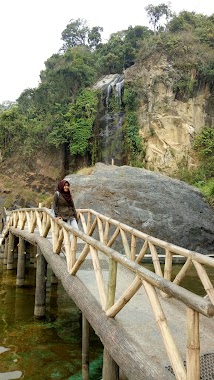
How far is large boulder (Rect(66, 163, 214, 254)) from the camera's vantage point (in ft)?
47.3

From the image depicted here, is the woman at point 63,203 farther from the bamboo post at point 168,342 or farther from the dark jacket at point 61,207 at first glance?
the bamboo post at point 168,342

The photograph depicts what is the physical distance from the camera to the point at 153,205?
48.8 ft

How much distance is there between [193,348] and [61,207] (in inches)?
202

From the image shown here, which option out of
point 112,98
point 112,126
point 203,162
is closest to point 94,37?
point 112,98

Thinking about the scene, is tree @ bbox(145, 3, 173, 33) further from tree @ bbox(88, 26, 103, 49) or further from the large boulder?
the large boulder

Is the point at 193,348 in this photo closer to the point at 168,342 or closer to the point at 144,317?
the point at 168,342

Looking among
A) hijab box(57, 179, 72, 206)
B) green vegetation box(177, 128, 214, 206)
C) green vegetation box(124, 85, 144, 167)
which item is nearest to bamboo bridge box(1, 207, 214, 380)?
hijab box(57, 179, 72, 206)

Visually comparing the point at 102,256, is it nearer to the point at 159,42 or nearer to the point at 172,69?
the point at 172,69

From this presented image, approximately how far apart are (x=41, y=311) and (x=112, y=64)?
2743 cm

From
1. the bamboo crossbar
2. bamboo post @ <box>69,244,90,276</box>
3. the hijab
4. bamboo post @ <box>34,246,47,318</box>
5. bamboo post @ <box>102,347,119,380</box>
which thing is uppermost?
the hijab

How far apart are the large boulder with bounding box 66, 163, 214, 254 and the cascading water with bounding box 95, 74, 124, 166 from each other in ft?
33.8

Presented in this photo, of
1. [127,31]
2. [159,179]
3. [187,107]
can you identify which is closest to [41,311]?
[159,179]

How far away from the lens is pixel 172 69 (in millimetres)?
25625

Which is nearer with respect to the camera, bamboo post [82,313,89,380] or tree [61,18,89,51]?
bamboo post [82,313,89,380]
